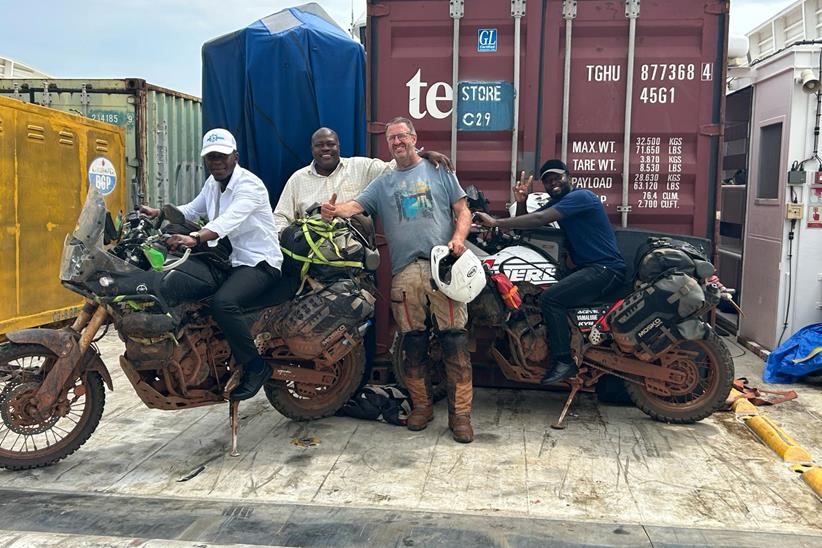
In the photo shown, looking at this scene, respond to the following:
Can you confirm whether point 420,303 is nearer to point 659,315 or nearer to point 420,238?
point 420,238

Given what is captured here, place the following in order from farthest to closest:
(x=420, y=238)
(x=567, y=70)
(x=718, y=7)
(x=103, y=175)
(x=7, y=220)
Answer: (x=103, y=175), (x=7, y=220), (x=567, y=70), (x=718, y=7), (x=420, y=238)

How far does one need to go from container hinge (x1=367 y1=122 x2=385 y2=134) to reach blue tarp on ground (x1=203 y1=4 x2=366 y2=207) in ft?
2.01

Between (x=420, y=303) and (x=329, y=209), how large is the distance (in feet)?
2.80

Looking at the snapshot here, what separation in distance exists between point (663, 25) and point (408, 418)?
3374mm

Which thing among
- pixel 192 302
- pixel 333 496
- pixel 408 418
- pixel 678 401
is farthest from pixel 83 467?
pixel 678 401

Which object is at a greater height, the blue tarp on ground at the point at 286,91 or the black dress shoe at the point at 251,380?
the blue tarp on ground at the point at 286,91

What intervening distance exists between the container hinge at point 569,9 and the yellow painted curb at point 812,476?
339 centimetres

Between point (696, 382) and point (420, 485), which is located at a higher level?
point (696, 382)

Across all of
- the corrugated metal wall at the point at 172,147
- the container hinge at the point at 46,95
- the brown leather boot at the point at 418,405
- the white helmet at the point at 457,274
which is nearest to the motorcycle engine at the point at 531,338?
the white helmet at the point at 457,274

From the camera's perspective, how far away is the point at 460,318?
489 centimetres

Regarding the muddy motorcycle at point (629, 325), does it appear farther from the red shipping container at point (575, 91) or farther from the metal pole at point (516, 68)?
the red shipping container at point (575, 91)

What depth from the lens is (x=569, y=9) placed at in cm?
543

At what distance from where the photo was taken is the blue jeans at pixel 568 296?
4.96m

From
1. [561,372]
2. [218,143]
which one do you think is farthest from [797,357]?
[218,143]
